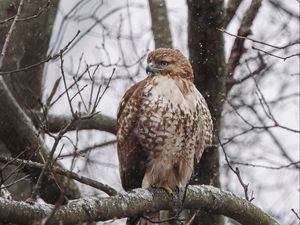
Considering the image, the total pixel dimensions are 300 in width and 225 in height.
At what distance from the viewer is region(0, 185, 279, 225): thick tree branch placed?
4.03 metres

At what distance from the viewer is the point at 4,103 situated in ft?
21.3

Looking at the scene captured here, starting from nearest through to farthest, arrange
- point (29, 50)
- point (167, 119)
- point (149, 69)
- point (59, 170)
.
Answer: point (59, 170) < point (167, 119) < point (149, 69) < point (29, 50)

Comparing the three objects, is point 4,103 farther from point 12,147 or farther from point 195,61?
point 195,61

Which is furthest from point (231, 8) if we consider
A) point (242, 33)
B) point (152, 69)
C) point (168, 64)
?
point (152, 69)

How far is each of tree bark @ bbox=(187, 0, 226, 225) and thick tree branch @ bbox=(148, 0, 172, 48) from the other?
1441mm

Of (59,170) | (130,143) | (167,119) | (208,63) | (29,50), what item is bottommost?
(59,170)

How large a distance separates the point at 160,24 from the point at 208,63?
1.92 meters

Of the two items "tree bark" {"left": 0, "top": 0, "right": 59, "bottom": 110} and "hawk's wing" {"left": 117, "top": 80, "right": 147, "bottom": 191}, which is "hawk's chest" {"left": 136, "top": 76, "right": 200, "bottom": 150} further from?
"tree bark" {"left": 0, "top": 0, "right": 59, "bottom": 110}

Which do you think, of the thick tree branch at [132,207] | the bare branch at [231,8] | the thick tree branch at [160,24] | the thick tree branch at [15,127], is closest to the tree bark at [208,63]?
the bare branch at [231,8]

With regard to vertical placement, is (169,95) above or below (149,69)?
below

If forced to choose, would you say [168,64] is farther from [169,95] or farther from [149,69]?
[169,95]

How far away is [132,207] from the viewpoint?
4.79 meters

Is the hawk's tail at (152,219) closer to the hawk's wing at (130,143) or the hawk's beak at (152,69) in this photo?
the hawk's wing at (130,143)

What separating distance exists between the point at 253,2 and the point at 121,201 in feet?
11.7
